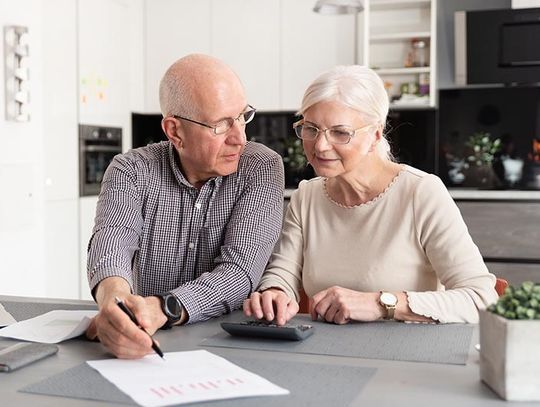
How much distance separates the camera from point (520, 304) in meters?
1.08

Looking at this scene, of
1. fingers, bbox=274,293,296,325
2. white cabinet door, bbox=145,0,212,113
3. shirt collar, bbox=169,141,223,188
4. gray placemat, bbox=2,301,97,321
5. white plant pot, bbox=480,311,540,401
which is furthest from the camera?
white cabinet door, bbox=145,0,212,113

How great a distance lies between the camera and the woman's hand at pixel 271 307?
61.2 inches

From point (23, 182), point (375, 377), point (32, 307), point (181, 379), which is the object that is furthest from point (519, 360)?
point (23, 182)

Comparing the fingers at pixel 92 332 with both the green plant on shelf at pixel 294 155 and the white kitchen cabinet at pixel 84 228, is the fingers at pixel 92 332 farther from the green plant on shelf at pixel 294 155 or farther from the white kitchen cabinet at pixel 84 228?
the green plant on shelf at pixel 294 155

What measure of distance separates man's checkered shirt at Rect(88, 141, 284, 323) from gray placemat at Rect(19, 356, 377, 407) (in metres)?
0.59

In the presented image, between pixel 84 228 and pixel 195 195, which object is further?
pixel 84 228

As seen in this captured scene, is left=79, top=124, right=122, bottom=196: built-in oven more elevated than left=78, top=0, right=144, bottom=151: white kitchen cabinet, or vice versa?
left=78, top=0, right=144, bottom=151: white kitchen cabinet

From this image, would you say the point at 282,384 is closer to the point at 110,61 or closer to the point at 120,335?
the point at 120,335

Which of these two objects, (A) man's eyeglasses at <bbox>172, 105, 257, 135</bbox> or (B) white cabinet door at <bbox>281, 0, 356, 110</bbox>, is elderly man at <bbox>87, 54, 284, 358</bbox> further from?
(B) white cabinet door at <bbox>281, 0, 356, 110</bbox>

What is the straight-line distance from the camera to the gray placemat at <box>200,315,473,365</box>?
1.32 m

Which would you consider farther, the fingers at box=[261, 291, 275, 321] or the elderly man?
the elderly man

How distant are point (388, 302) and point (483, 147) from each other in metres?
3.61

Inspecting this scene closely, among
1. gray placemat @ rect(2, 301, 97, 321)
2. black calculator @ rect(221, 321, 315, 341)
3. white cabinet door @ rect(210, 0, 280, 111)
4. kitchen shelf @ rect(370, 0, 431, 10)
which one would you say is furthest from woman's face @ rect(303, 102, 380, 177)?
white cabinet door @ rect(210, 0, 280, 111)

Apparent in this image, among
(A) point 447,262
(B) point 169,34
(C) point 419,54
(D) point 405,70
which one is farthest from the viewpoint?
(B) point 169,34
